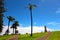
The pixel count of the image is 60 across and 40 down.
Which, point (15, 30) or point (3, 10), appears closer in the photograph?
point (3, 10)

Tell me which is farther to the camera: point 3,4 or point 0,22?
point 0,22

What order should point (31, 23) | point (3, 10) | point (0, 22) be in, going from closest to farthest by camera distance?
point (3, 10) → point (0, 22) → point (31, 23)

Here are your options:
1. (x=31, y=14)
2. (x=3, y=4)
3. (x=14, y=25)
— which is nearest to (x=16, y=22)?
(x=14, y=25)

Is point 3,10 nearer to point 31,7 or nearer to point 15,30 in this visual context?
point 31,7

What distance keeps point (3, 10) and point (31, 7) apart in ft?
93.1

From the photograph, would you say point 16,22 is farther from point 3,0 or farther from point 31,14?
point 3,0

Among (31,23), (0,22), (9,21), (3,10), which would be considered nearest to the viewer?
(3,10)

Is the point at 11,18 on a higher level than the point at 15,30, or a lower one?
higher

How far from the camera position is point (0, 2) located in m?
49.8

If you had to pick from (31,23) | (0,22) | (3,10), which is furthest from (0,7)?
(31,23)

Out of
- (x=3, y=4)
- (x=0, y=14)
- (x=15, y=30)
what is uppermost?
(x=3, y=4)

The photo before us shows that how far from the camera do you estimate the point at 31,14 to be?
251 feet

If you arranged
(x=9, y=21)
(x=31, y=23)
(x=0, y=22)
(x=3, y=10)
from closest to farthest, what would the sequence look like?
(x=3, y=10) → (x=0, y=22) → (x=31, y=23) → (x=9, y=21)

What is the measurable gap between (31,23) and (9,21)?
36.4 meters
